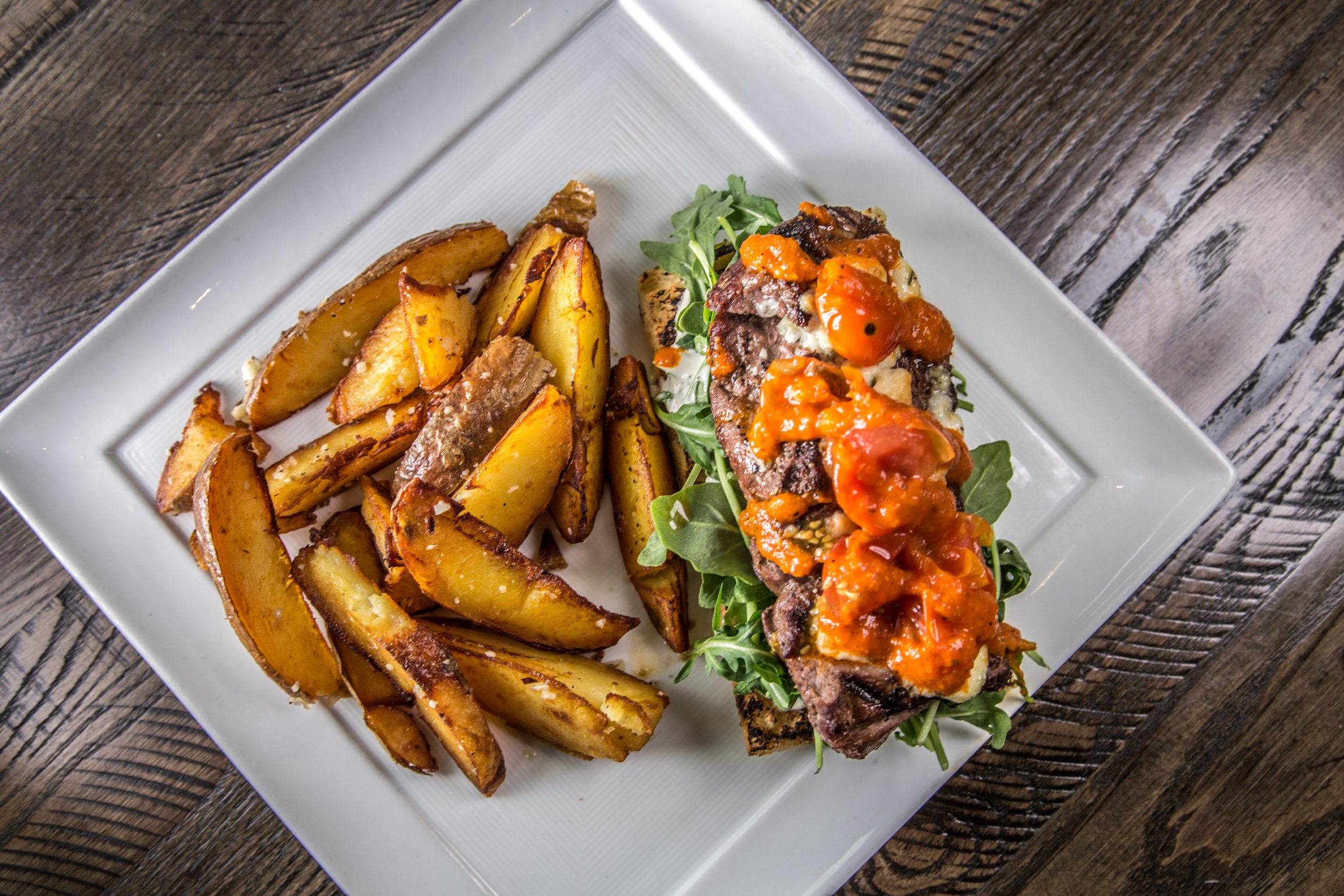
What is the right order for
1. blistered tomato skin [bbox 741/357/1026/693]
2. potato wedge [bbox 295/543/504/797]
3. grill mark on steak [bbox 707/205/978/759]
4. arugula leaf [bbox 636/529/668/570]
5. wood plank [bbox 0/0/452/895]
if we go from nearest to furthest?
1. blistered tomato skin [bbox 741/357/1026/693]
2. grill mark on steak [bbox 707/205/978/759]
3. potato wedge [bbox 295/543/504/797]
4. arugula leaf [bbox 636/529/668/570]
5. wood plank [bbox 0/0/452/895]

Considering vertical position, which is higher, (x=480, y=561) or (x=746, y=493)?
(x=480, y=561)

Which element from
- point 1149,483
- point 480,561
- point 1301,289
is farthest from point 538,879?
point 1301,289

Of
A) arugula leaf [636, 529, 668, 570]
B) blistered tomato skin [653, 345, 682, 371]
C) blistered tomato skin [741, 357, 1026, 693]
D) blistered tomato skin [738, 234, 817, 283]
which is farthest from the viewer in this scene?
blistered tomato skin [653, 345, 682, 371]

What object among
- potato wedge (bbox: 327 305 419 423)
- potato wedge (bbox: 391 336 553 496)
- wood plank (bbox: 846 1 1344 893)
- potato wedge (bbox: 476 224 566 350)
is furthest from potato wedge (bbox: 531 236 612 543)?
wood plank (bbox: 846 1 1344 893)

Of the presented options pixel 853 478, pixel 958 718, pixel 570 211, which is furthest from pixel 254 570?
pixel 958 718

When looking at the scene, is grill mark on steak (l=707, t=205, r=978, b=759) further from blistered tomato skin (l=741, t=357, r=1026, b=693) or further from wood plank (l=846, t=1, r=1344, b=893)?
wood plank (l=846, t=1, r=1344, b=893)

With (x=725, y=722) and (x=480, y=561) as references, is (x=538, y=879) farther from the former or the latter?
(x=480, y=561)

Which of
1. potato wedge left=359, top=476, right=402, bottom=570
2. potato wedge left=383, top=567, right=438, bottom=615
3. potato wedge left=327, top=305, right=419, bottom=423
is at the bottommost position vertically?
potato wedge left=383, top=567, right=438, bottom=615
